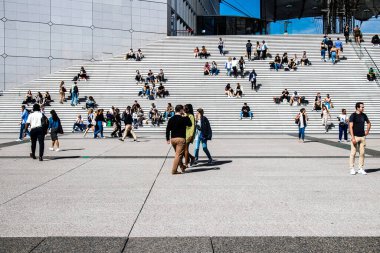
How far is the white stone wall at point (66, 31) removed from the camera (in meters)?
34.9

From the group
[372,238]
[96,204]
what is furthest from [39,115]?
[372,238]

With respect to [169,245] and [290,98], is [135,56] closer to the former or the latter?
[290,98]

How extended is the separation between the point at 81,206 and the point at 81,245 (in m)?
1.74

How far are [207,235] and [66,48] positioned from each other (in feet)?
118

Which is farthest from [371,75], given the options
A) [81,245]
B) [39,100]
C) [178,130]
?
[81,245]

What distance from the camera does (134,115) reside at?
25406 millimetres

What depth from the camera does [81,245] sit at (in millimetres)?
4121

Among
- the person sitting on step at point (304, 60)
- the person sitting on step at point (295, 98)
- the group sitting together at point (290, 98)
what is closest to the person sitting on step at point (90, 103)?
the group sitting together at point (290, 98)

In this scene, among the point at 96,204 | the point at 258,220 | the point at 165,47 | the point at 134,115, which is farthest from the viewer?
the point at 165,47

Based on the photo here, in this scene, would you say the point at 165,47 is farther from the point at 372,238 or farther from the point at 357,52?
the point at 372,238

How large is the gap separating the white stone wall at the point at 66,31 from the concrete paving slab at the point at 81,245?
3428 cm

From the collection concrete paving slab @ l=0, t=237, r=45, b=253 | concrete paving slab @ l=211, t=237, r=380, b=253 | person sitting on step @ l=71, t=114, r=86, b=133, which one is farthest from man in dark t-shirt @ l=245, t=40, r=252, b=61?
concrete paving slab @ l=0, t=237, r=45, b=253

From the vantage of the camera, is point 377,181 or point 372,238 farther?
point 377,181

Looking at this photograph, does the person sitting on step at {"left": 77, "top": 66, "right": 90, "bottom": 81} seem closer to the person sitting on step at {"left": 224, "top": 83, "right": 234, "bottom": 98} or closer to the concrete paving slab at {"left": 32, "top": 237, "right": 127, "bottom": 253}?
the person sitting on step at {"left": 224, "top": 83, "right": 234, "bottom": 98}
